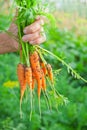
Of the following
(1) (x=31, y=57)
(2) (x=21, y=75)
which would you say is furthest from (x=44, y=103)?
(1) (x=31, y=57)

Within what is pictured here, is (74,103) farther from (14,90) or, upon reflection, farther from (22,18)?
(22,18)

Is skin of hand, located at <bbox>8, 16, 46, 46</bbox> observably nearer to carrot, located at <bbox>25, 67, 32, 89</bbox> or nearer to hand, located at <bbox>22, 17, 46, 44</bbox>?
hand, located at <bbox>22, 17, 46, 44</bbox>

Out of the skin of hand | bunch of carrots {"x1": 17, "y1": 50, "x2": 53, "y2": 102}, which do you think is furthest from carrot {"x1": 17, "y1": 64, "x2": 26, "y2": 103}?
the skin of hand

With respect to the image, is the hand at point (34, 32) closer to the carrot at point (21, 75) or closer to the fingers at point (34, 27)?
the fingers at point (34, 27)

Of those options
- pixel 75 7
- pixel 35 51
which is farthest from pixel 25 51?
pixel 75 7

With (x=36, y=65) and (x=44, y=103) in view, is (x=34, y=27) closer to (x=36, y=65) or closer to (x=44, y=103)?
(x=36, y=65)

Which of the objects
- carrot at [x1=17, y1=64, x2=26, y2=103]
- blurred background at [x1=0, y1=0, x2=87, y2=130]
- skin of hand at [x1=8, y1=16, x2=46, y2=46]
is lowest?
blurred background at [x1=0, y1=0, x2=87, y2=130]

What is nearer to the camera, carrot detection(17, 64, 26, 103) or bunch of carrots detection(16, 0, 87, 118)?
bunch of carrots detection(16, 0, 87, 118)

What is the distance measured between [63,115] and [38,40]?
1.94 meters

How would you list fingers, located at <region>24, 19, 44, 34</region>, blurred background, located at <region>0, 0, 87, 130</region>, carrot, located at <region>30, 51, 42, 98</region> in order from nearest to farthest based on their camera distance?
fingers, located at <region>24, 19, 44, 34</region>, carrot, located at <region>30, 51, 42, 98</region>, blurred background, located at <region>0, 0, 87, 130</region>

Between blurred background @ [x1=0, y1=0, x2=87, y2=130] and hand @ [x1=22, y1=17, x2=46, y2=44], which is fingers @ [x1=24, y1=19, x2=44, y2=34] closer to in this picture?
hand @ [x1=22, y1=17, x2=46, y2=44]

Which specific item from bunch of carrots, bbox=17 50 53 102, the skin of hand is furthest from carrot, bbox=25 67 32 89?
the skin of hand

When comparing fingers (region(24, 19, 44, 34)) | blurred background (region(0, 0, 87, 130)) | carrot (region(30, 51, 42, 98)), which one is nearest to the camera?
fingers (region(24, 19, 44, 34))

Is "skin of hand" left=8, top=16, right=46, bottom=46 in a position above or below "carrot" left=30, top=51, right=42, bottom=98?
above
